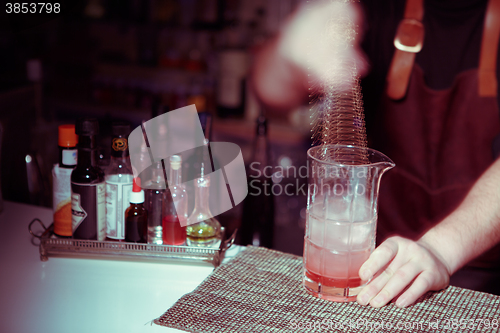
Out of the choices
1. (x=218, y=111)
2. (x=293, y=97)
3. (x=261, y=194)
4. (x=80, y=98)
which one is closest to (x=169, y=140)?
(x=261, y=194)

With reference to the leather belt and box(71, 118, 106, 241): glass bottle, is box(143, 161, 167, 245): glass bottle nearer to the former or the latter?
box(71, 118, 106, 241): glass bottle

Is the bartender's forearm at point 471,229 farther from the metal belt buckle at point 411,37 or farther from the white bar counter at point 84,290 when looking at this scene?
the metal belt buckle at point 411,37

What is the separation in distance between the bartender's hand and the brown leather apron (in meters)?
0.68

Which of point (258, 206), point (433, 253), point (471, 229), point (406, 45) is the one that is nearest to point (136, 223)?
point (258, 206)

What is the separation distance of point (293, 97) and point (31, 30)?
1817 mm

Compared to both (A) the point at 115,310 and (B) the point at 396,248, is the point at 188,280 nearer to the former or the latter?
(A) the point at 115,310

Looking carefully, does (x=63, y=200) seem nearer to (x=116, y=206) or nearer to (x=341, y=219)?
(x=116, y=206)

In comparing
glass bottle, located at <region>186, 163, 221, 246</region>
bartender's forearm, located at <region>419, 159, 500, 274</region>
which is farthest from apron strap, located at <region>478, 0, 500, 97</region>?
glass bottle, located at <region>186, 163, 221, 246</region>

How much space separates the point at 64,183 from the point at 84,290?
0.23m

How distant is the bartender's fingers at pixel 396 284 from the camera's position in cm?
76

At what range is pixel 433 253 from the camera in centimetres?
86

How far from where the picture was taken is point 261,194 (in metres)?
1.18

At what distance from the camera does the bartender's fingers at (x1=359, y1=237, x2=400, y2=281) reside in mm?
754

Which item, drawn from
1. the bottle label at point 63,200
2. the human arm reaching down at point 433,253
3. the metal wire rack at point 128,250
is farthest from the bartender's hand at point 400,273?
the bottle label at point 63,200
